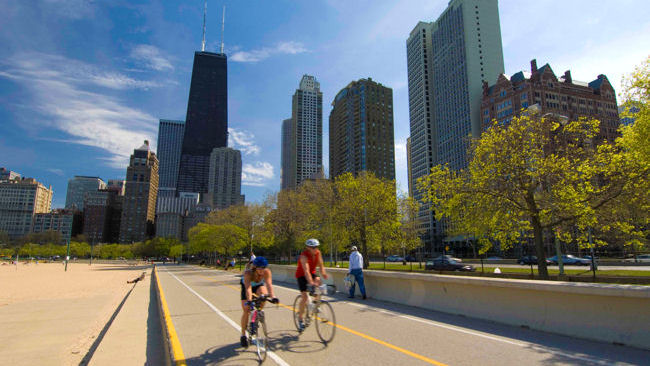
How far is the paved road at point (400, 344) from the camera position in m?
5.87

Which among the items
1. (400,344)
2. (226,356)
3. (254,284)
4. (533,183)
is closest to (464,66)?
(533,183)

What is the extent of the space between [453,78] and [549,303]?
154996mm

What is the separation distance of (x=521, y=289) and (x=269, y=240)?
4608 centimetres

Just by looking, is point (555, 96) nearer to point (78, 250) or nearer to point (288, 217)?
point (288, 217)

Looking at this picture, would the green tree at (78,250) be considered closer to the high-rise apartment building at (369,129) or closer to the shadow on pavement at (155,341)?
the high-rise apartment building at (369,129)

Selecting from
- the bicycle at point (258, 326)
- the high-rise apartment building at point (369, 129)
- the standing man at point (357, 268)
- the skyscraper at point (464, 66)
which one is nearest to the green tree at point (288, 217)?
the standing man at point (357, 268)

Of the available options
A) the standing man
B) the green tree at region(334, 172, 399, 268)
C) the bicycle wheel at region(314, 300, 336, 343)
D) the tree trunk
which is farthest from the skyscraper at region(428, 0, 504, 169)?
the bicycle wheel at region(314, 300, 336, 343)

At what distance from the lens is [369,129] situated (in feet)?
595

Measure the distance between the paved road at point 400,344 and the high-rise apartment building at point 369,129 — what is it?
168 meters

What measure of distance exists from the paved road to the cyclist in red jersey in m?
0.78

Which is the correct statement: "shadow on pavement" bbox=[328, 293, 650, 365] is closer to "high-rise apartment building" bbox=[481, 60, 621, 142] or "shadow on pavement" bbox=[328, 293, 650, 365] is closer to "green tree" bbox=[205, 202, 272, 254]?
"green tree" bbox=[205, 202, 272, 254]

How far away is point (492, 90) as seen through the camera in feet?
391

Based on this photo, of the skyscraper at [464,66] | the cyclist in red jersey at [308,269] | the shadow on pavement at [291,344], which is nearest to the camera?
the shadow on pavement at [291,344]

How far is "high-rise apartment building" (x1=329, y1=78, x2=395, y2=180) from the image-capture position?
7082 inches
